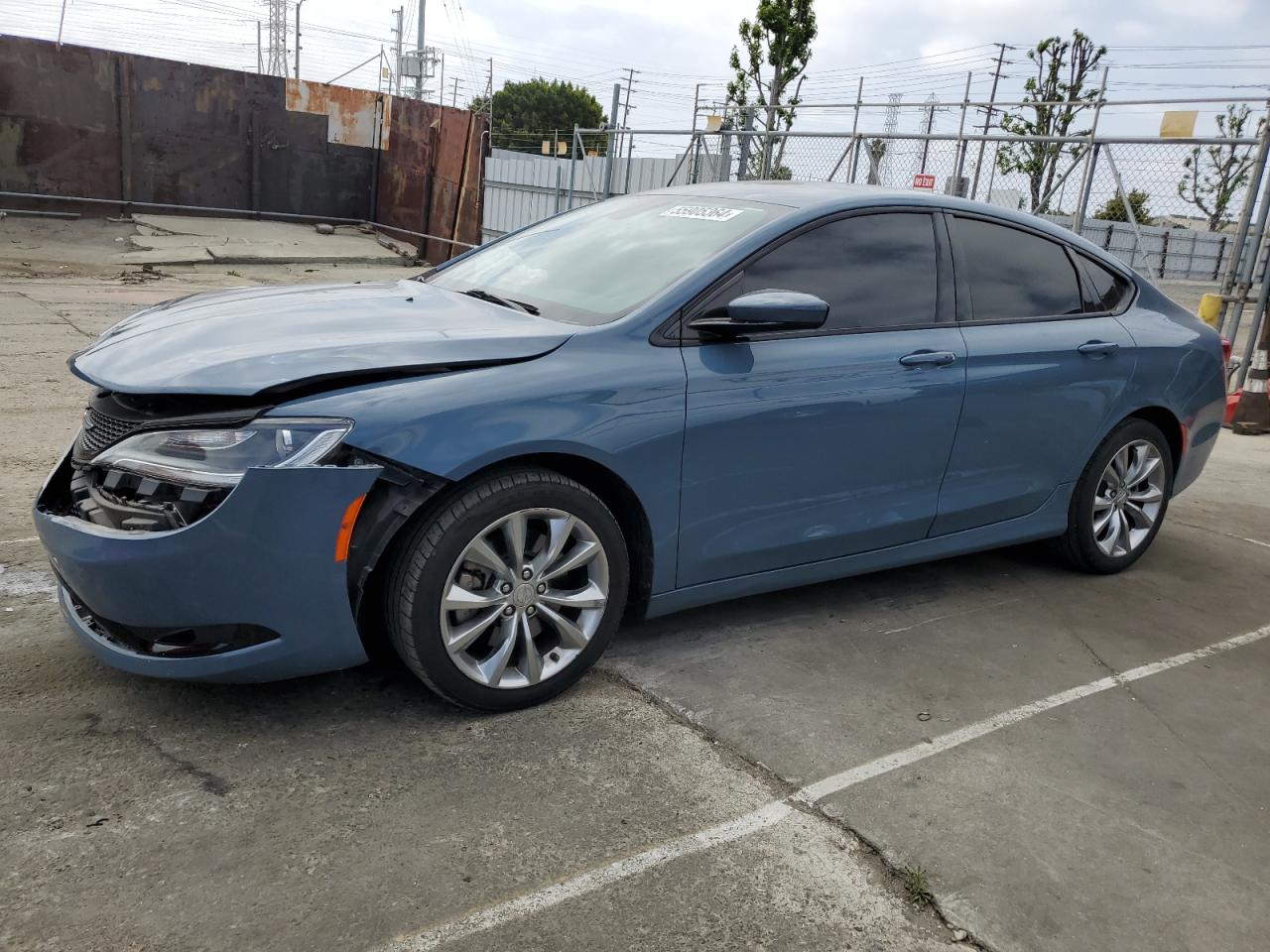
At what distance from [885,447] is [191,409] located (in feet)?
7.62

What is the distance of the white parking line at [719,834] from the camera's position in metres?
2.30

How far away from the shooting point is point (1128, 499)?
4.93 metres

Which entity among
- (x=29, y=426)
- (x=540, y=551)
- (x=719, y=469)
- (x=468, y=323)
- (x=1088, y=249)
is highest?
(x=1088, y=249)

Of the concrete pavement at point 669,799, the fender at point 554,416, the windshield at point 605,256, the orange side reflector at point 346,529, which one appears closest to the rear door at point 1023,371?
the concrete pavement at point 669,799

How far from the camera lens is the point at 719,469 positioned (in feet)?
11.4

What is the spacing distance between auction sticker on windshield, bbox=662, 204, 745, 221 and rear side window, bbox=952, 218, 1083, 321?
0.95 m

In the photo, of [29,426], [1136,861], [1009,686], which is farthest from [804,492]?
[29,426]

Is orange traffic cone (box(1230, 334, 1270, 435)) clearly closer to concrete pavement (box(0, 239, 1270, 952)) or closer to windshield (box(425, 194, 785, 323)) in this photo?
concrete pavement (box(0, 239, 1270, 952))

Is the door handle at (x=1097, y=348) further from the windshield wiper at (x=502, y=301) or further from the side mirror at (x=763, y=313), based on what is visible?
the windshield wiper at (x=502, y=301)

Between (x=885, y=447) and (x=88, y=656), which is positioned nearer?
(x=88, y=656)

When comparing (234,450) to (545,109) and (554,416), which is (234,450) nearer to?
(554,416)

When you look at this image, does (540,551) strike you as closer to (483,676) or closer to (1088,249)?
(483,676)

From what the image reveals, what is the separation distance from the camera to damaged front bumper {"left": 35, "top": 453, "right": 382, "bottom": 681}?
8.86 feet

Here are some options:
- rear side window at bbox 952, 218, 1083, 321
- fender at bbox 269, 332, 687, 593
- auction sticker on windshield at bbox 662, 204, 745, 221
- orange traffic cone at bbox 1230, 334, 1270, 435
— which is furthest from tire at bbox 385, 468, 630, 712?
orange traffic cone at bbox 1230, 334, 1270, 435
